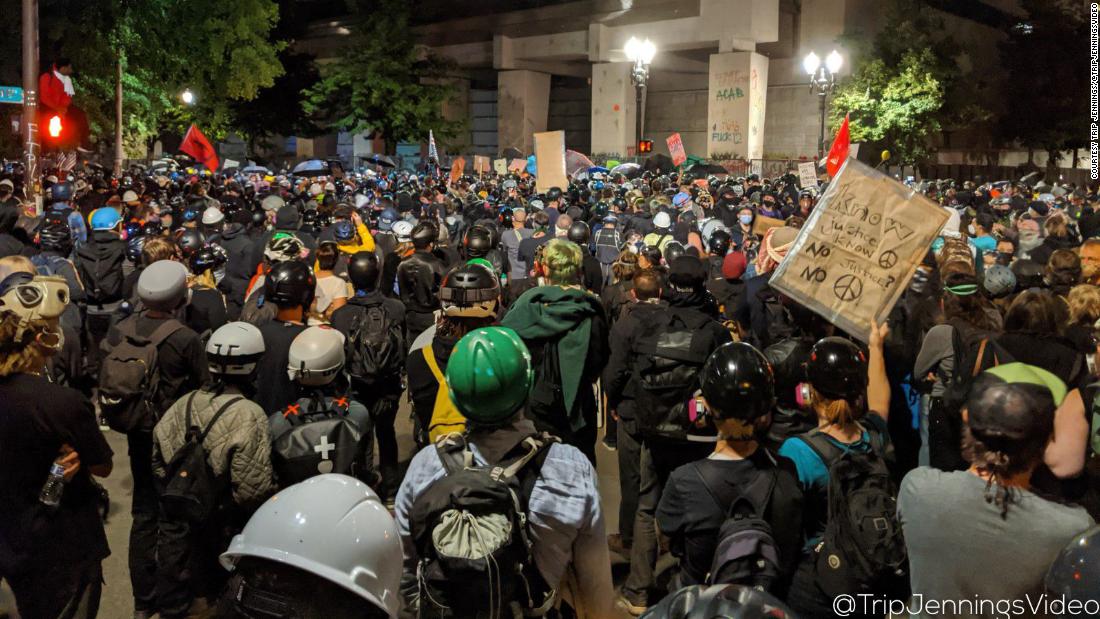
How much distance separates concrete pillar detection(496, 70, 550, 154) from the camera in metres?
44.8

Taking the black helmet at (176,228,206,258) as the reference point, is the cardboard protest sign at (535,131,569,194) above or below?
above

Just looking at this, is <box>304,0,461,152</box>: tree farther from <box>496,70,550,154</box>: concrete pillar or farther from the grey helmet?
the grey helmet

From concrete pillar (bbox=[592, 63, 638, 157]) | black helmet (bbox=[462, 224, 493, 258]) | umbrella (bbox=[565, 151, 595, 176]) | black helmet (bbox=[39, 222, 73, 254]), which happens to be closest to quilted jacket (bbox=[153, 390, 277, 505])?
black helmet (bbox=[462, 224, 493, 258])

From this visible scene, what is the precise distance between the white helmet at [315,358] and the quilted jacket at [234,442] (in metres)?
0.27

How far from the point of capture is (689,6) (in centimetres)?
3747

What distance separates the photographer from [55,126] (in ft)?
54.9

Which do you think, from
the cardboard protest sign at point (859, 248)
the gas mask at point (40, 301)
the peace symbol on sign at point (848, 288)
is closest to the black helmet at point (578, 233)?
the cardboard protest sign at point (859, 248)

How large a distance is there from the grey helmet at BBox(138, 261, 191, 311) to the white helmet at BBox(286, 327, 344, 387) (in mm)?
1203

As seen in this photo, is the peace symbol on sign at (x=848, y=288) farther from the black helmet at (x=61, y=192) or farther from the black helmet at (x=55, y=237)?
the black helmet at (x=61, y=192)

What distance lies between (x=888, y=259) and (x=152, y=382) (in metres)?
3.91

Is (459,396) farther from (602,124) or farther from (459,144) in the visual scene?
(459,144)

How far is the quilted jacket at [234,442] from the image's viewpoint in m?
4.28

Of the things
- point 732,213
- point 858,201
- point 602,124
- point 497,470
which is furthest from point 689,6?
point 497,470

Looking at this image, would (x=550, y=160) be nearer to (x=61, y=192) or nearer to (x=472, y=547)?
(x=61, y=192)
